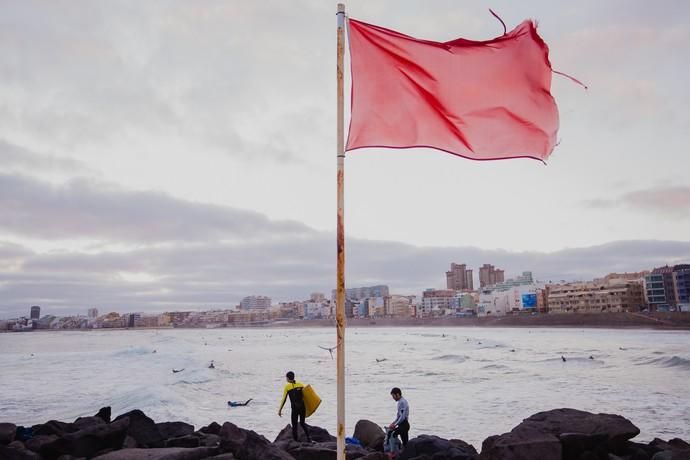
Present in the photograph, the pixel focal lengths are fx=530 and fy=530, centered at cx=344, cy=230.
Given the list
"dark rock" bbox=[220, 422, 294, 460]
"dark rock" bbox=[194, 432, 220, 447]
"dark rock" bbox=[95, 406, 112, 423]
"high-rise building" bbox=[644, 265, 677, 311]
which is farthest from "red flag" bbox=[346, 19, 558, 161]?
"high-rise building" bbox=[644, 265, 677, 311]

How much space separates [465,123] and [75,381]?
3970 cm

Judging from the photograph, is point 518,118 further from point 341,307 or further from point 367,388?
point 367,388

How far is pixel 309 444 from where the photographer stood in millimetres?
12422

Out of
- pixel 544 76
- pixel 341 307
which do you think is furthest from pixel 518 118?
pixel 341 307

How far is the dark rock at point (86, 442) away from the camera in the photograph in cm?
1119

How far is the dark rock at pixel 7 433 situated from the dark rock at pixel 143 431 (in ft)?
8.08

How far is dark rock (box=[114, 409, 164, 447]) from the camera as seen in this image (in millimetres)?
12883

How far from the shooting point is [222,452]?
35.9ft

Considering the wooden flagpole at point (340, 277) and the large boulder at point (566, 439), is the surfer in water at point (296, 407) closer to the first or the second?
the large boulder at point (566, 439)

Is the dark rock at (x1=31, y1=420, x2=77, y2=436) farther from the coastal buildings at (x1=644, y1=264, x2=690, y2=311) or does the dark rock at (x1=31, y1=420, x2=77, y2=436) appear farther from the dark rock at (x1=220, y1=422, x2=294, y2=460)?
the coastal buildings at (x1=644, y1=264, x2=690, y2=311)

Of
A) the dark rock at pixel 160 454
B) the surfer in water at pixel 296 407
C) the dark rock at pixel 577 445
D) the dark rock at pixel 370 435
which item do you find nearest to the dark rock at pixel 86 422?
the dark rock at pixel 160 454

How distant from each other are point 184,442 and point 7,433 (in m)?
4.01

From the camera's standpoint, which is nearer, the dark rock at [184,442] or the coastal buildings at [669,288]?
the dark rock at [184,442]

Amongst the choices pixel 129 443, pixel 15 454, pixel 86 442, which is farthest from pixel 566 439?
pixel 15 454
